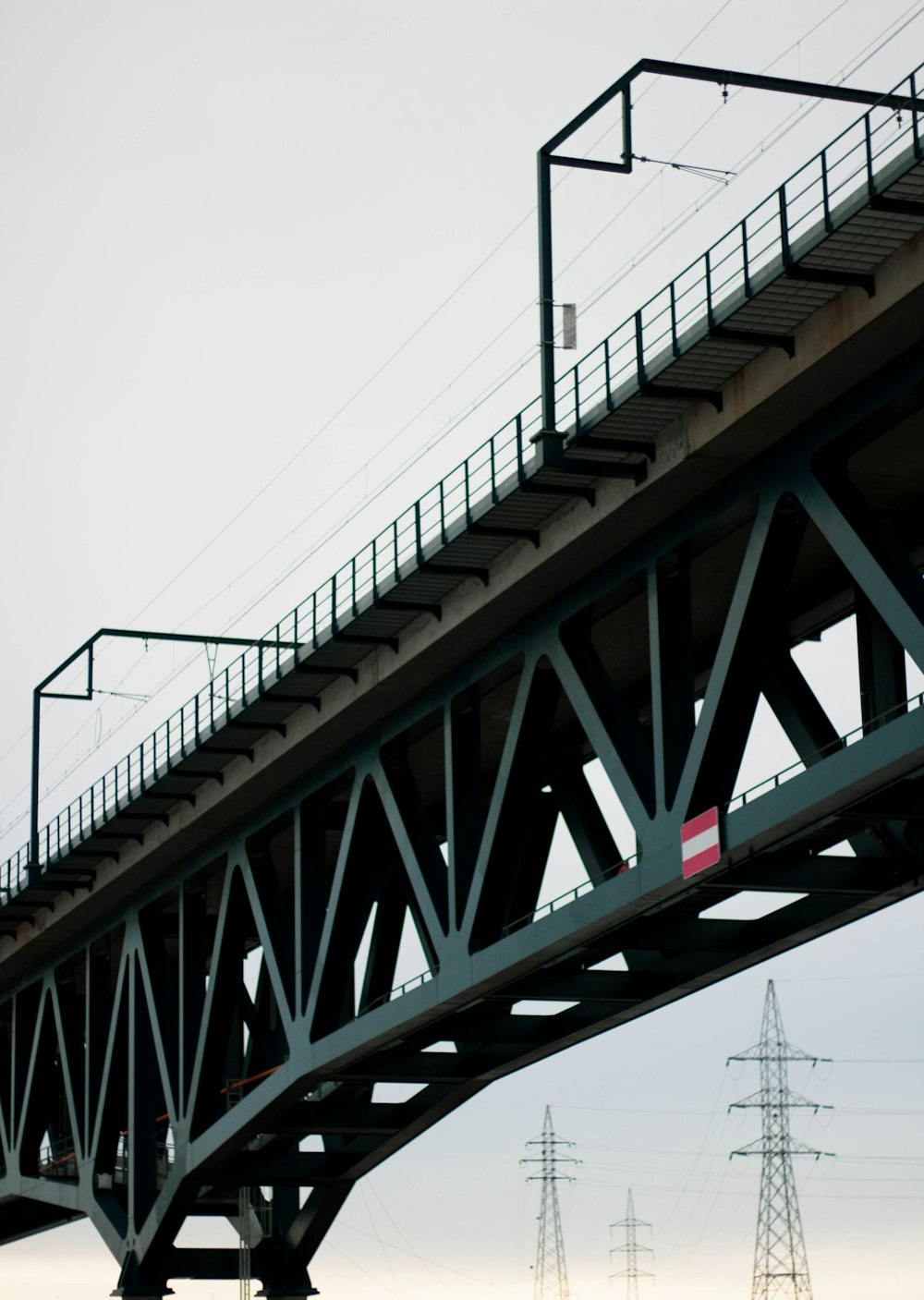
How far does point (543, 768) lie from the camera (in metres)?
42.8

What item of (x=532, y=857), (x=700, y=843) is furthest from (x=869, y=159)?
(x=532, y=857)

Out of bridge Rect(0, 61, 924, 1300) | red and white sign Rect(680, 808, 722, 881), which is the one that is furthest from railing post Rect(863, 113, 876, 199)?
red and white sign Rect(680, 808, 722, 881)

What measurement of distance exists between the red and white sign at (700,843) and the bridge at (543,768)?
0.07m

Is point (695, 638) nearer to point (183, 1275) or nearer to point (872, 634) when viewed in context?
point (872, 634)

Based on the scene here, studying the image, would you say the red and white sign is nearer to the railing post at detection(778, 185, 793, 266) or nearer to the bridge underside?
the bridge underside

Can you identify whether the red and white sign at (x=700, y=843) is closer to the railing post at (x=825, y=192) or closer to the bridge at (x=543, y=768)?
the bridge at (x=543, y=768)

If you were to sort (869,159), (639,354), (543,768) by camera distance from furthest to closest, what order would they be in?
(543,768) < (639,354) < (869,159)

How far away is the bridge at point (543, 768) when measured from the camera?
99.7ft

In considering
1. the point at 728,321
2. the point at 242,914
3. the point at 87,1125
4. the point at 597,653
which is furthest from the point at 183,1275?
the point at 728,321

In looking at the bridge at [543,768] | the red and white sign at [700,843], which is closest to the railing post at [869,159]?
the bridge at [543,768]

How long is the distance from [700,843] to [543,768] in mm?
10531

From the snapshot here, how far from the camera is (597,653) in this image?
1590 inches

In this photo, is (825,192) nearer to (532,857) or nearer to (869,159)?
(869,159)

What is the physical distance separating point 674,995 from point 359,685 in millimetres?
8409
